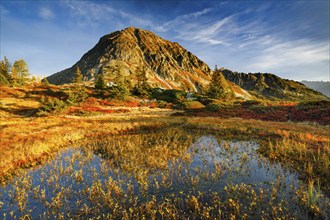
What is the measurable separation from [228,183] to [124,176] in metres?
5.11

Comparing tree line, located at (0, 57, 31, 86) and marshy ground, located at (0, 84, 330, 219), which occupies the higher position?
tree line, located at (0, 57, 31, 86)

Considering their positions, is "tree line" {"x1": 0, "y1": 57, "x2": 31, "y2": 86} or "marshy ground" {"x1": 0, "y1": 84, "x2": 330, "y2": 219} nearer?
"marshy ground" {"x1": 0, "y1": 84, "x2": 330, "y2": 219}

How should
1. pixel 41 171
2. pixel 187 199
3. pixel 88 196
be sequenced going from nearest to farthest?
1. pixel 187 199
2. pixel 88 196
3. pixel 41 171

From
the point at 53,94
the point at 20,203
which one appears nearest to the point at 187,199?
the point at 20,203

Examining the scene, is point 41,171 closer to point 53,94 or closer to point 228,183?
point 228,183

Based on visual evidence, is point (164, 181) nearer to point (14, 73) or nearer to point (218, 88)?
point (218, 88)

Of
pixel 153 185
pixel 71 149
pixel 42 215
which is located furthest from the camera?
pixel 71 149

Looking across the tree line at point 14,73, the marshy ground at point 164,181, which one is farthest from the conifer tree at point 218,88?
the tree line at point 14,73

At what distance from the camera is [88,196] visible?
7.48m

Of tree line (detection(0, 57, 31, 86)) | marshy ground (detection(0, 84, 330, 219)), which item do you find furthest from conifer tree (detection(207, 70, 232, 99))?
tree line (detection(0, 57, 31, 86))

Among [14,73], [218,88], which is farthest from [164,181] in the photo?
[14,73]

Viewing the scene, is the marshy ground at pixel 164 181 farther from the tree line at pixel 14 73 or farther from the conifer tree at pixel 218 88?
the tree line at pixel 14 73

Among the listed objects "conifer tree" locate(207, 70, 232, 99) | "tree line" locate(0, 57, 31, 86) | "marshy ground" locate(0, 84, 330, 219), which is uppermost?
"tree line" locate(0, 57, 31, 86)

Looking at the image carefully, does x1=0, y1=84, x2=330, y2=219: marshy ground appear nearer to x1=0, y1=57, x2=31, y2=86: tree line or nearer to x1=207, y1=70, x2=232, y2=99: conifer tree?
x1=207, y1=70, x2=232, y2=99: conifer tree
